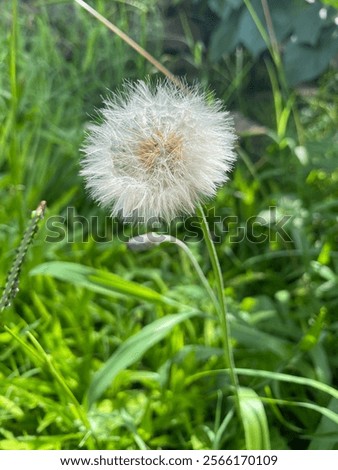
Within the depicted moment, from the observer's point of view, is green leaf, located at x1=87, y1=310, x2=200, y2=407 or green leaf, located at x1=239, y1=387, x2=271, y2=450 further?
green leaf, located at x1=87, y1=310, x2=200, y2=407

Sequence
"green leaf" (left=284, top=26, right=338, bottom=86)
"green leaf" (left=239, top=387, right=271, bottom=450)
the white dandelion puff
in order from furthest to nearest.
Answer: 1. "green leaf" (left=284, top=26, right=338, bottom=86)
2. "green leaf" (left=239, top=387, right=271, bottom=450)
3. the white dandelion puff

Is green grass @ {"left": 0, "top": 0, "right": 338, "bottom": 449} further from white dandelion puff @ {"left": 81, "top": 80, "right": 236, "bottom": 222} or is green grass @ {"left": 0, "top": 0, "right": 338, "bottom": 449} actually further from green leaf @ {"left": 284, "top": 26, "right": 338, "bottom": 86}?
white dandelion puff @ {"left": 81, "top": 80, "right": 236, "bottom": 222}

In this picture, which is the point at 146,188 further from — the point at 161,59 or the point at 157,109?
the point at 161,59

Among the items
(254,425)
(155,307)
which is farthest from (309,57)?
(254,425)

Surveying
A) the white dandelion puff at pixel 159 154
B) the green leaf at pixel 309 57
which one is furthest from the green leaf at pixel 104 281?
the green leaf at pixel 309 57

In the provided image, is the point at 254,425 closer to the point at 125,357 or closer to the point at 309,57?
the point at 125,357

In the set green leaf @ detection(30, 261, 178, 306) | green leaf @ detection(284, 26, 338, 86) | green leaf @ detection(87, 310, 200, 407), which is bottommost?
green leaf @ detection(87, 310, 200, 407)

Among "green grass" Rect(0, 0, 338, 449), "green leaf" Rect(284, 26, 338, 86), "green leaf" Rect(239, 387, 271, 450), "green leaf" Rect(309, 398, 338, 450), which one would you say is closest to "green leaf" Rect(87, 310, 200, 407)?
"green grass" Rect(0, 0, 338, 449)

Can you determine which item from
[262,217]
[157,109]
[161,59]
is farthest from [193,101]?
[161,59]
